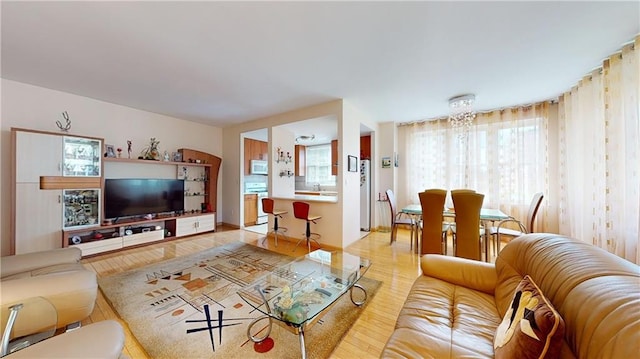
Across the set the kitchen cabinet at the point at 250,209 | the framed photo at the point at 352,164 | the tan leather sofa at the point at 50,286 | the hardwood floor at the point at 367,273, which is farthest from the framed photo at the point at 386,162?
the tan leather sofa at the point at 50,286

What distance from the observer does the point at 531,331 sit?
84 centimetres

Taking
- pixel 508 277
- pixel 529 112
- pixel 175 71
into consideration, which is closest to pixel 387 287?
pixel 508 277

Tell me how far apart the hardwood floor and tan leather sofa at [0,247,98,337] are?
41 cm

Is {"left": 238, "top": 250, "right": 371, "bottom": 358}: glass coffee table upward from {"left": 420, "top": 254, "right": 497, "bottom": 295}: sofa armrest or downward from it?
downward

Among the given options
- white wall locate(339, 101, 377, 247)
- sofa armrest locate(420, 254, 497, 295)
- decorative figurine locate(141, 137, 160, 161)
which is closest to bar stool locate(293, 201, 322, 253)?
white wall locate(339, 101, 377, 247)

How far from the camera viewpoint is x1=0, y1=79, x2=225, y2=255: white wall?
122 inches

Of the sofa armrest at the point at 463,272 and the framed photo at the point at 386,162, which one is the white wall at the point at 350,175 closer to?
the framed photo at the point at 386,162

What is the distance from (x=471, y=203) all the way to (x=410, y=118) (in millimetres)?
2659

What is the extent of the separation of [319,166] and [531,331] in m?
6.84

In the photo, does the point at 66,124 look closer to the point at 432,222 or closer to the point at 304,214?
the point at 304,214

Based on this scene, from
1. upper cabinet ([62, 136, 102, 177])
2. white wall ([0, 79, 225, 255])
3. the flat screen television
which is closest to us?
white wall ([0, 79, 225, 255])

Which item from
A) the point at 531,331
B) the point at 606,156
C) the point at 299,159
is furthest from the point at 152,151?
the point at 606,156

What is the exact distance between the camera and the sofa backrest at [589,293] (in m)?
0.69

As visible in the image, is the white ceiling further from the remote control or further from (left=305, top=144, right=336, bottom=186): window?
(left=305, top=144, right=336, bottom=186): window
